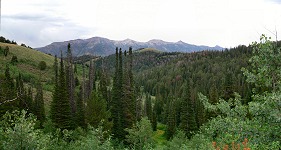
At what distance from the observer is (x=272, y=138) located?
12.6 m

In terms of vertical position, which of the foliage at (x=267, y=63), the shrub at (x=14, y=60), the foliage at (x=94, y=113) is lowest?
the foliage at (x=94, y=113)

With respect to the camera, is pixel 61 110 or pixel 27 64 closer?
pixel 61 110

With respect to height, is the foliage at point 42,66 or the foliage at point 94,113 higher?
the foliage at point 42,66

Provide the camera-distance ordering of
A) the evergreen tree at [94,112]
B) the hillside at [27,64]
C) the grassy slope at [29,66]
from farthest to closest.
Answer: the hillside at [27,64]
the grassy slope at [29,66]
the evergreen tree at [94,112]

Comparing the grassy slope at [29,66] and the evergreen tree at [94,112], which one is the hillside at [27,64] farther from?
the evergreen tree at [94,112]

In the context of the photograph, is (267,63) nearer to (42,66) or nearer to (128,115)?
(128,115)

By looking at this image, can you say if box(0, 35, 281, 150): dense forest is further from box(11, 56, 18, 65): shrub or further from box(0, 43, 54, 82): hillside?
box(0, 43, 54, 82): hillside

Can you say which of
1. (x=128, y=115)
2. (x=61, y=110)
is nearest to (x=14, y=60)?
(x=128, y=115)

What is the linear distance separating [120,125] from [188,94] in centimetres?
1946

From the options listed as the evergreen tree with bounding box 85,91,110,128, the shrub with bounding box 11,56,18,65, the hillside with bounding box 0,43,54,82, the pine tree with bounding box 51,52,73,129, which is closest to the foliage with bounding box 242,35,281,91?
the evergreen tree with bounding box 85,91,110,128

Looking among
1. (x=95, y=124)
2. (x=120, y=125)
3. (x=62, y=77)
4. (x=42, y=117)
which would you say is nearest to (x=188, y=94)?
(x=120, y=125)

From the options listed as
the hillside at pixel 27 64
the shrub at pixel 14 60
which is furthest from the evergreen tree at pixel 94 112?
the shrub at pixel 14 60

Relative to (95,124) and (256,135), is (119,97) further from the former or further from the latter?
(256,135)

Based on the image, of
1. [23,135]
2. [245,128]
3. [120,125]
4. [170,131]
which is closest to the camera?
[245,128]
